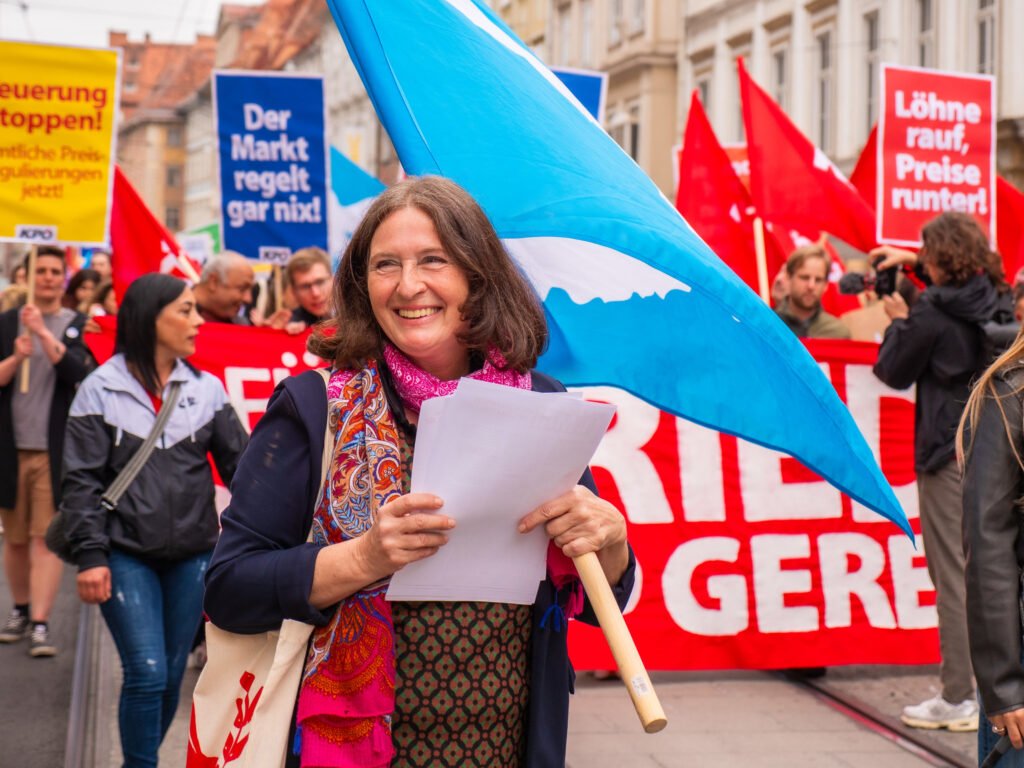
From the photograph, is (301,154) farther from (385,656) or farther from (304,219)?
(385,656)

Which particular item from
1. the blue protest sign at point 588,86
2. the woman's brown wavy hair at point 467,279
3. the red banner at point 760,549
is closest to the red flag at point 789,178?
the blue protest sign at point 588,86

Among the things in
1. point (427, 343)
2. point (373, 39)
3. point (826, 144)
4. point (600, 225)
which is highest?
point (826, 144)

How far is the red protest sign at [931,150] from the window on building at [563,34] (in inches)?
1260

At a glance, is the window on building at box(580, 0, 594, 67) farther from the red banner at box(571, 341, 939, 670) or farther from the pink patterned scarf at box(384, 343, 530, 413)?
the pink patterned scarf at box(384, 343, 530, 413)

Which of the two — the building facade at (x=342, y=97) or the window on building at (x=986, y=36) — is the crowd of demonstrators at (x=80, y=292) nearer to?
the window on building at (x=986, y=36)

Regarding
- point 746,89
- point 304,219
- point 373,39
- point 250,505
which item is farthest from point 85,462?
point 304,219

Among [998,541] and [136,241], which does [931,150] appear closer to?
[136,241]

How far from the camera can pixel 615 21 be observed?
3750 centimetres

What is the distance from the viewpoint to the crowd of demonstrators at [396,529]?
2.38 m

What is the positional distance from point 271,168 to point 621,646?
894 centimetres

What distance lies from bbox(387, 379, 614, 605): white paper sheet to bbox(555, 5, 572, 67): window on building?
128 feet

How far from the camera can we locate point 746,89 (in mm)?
8906

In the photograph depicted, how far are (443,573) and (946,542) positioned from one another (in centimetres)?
440

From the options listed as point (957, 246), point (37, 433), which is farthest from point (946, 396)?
point (37, 433)
